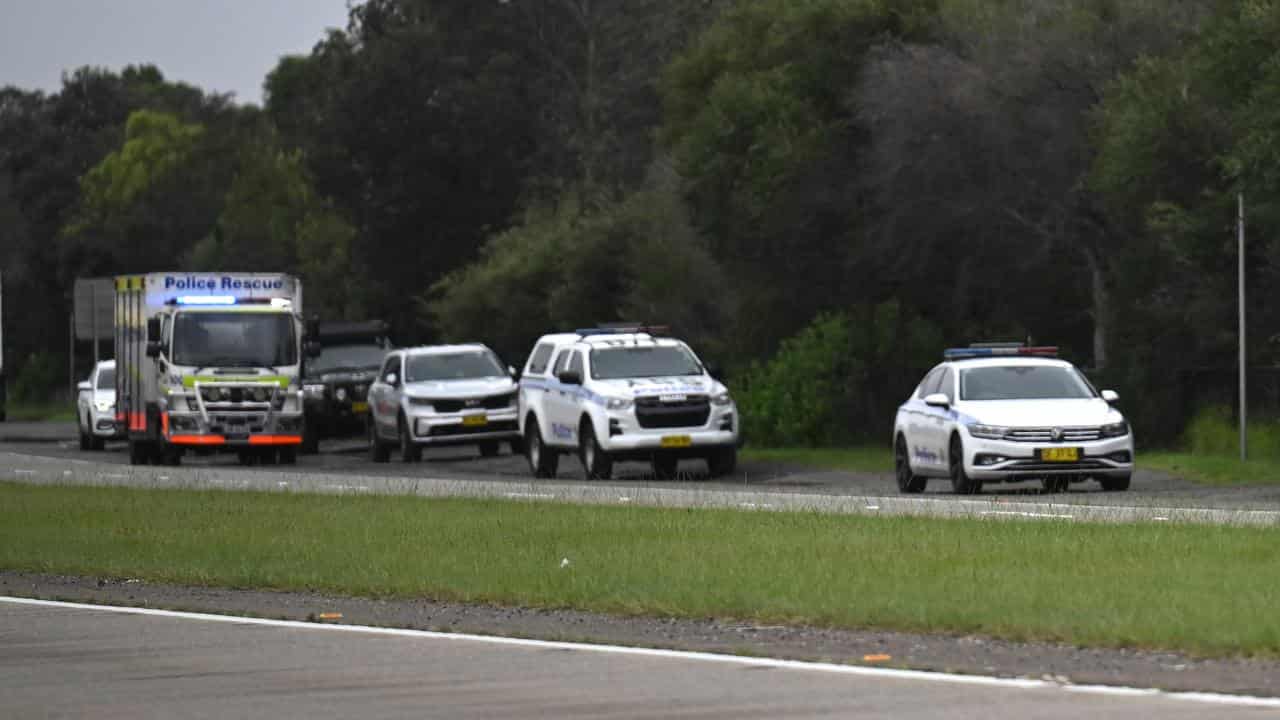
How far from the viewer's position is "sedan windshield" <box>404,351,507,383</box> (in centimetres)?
4256

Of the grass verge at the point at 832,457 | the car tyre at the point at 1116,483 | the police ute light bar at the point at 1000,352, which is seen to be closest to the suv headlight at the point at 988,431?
the car tyre at the point at 1116,483

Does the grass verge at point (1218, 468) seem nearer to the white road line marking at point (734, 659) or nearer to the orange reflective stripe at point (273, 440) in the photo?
the orange reflective stripe at point (273, 440)

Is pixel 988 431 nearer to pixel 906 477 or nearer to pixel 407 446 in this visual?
pixel 906 477

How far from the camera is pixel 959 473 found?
27797 mm

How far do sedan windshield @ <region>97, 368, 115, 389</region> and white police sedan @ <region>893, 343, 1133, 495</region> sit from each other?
2511 cm

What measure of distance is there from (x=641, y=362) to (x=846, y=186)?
10.6 meters

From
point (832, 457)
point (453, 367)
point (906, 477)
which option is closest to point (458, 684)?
point (906, 477)

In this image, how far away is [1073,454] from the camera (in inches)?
1073

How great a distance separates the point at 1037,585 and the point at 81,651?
5447mm

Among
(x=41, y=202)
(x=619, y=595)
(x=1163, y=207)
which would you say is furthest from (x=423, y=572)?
(x=41, y=202)

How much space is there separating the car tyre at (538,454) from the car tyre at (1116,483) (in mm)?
10245

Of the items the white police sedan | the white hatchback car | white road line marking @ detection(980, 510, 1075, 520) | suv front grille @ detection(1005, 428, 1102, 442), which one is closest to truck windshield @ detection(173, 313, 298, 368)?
the white hatchback car

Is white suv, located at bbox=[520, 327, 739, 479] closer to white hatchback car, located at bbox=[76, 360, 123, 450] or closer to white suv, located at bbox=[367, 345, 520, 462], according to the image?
white suv, located at bbox=[367, 345, 520, 462]

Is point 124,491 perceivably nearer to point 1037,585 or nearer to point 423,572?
point 423,572
